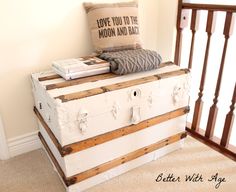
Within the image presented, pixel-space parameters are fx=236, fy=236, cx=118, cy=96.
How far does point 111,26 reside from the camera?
62.2 inches

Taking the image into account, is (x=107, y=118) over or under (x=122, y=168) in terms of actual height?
over

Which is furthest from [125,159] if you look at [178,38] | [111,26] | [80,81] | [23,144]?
[178,38]

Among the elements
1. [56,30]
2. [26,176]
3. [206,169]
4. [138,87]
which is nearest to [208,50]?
[138,87]

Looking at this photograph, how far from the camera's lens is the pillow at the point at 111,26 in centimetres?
157

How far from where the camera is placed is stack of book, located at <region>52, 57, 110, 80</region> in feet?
4.38

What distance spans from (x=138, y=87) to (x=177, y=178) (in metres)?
0.63

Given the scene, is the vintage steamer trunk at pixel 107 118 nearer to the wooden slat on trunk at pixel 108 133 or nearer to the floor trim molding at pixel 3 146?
the wooden slat on trunk at pixel 108 133

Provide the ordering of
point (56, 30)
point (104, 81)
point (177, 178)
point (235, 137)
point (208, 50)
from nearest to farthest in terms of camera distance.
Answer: point (104, 81) → point (177, 178) → point (56, 30) → point (208, 50) → point (235, 137)

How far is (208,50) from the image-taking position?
169 centimetres

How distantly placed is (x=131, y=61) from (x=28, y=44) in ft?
2.23

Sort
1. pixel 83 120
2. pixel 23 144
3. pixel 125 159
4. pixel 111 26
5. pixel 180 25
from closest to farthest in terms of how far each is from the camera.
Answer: pixel 83 120, pixel 125 159, pixel 111 26, pixel 23 144, pixel 180 25

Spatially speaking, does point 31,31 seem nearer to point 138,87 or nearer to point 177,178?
point 138,87

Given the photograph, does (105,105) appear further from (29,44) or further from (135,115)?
(29,44)

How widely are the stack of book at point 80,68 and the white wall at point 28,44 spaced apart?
219 mm
